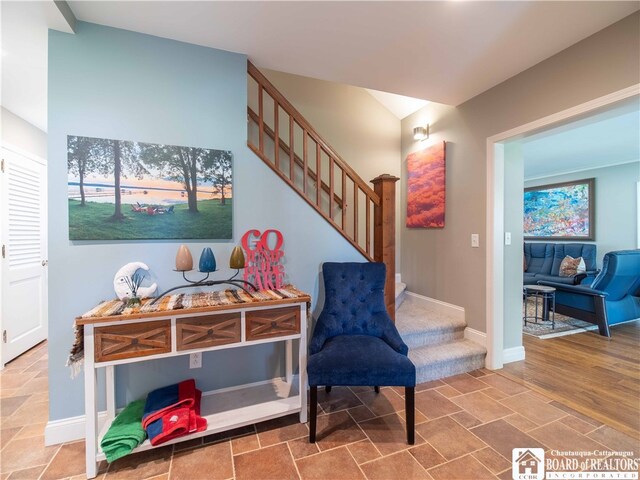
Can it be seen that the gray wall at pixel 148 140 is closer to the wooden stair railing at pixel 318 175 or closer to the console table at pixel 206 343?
the wooden stair railing at pixel 318 175

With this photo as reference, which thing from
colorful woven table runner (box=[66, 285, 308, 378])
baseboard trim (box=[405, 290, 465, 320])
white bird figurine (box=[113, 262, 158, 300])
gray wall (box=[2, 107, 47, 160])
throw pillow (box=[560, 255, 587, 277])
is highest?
gray wall (box=[2, 107, 47, 160])

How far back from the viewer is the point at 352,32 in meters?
1.95

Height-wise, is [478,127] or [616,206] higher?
[478,127]

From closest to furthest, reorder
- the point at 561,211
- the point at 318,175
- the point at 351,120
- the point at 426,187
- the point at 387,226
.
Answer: the point at 318,175
the point at 387,226
the point at 426,187
the point at 351,120
the point at 561,211

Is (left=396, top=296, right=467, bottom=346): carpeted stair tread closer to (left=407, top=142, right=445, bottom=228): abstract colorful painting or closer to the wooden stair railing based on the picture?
the wooden stair railing

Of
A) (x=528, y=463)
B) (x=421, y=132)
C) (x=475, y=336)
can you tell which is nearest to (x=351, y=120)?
(x=421, y=132)

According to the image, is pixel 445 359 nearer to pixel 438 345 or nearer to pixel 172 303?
pixel 438 345

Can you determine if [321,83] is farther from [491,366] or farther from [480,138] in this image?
[491,366]

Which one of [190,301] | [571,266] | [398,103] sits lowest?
[571,266]

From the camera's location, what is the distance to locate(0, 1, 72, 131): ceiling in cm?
162

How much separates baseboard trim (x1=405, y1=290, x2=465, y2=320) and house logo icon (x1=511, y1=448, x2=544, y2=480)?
1.41 m

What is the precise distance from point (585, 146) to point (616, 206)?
183 cm

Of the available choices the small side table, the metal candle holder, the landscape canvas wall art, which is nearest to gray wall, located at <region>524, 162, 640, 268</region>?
the small side table

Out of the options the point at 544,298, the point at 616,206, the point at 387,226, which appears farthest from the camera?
the point at 616,206
